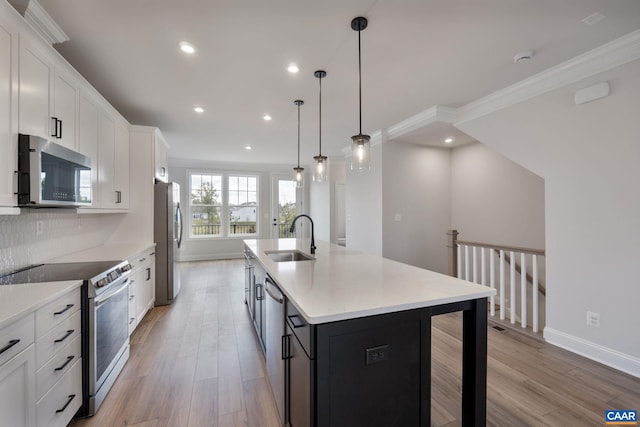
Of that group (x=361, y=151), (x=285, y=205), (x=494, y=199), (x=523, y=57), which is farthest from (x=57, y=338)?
(x=285, y=205)

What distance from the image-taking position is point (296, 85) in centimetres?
292

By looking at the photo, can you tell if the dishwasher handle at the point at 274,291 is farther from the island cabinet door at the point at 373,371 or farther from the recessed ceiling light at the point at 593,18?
the recessed ceiling light at the point at 593,18

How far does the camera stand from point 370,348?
124 cm

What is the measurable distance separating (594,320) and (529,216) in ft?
5.97

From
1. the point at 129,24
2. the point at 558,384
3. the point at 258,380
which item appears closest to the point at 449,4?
the point at 129,24

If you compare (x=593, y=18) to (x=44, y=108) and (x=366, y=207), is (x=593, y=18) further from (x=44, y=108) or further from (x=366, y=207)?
(x=44, y=108)

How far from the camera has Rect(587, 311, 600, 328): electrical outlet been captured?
2393 mm

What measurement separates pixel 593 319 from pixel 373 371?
2.45 meters

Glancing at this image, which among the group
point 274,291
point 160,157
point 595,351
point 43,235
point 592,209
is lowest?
point 595,351

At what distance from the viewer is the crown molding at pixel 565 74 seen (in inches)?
85.1

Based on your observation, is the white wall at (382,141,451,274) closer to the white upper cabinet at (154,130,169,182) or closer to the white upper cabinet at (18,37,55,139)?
the white upper cabinet at (154,130,169,182)

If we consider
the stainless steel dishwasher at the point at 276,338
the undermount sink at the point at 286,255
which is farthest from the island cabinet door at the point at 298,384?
the undermount sink at the point at 286,255

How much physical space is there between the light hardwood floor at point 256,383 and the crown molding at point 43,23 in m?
2.56

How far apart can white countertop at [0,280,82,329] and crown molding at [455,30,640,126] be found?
4114 millimetres
